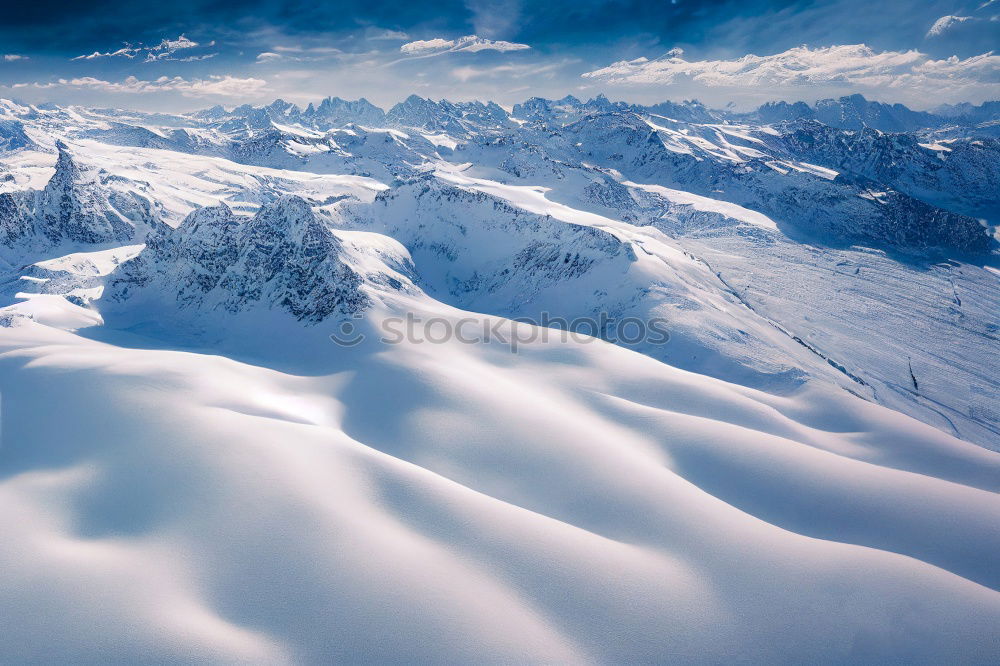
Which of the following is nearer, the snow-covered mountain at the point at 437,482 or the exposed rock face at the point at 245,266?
the snow-covered mountain at the point at 437,482

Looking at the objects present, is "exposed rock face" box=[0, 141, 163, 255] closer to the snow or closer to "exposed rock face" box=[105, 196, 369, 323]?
"exposed rock face" box=[105, 196, 369, 323]

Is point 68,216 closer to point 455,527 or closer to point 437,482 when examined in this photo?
point 437,482

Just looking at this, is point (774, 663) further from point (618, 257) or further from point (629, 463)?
point (618, 257)

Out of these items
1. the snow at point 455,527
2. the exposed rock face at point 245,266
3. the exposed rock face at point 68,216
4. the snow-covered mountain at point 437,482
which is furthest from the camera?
the exposed rock face at point 68,216

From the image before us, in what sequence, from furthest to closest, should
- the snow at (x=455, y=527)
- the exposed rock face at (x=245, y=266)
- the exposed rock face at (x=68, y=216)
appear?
the exposed rock face at (x=68, y=216), the exposed rock face at (x=245, y=266), the snow at (x=455, y=527)

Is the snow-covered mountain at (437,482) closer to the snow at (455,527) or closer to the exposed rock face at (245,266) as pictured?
the snow at (455,527)

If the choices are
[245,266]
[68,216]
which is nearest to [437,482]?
[245,266]

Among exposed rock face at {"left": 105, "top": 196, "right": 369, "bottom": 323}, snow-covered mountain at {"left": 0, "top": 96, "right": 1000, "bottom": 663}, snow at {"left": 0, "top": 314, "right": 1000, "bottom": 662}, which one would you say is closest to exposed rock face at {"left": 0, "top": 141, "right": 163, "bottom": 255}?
exposed rock face at {"left": 105, "top": 196, "right": 369, "bottom": 323}

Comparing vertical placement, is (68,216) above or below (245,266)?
above

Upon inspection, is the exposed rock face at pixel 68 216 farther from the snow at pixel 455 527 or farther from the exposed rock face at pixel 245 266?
the snow at pixel 455 527

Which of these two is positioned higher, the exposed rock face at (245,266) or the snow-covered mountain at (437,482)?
the exposed rock face at (245,266)

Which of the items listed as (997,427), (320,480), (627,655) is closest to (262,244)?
(320,480)

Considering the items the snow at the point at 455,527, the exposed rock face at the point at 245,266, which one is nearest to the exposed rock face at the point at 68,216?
the exposed rock face at the point at 245,266

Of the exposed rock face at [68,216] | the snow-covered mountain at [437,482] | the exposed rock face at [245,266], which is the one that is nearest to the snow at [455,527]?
the snow-covered mountain at [437,482]
